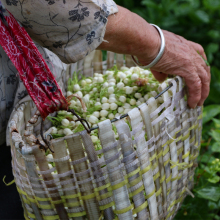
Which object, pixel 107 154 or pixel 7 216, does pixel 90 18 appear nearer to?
pixel 107 154

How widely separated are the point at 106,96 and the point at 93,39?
355 mm

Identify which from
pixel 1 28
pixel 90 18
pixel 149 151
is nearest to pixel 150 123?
pixel 149 151

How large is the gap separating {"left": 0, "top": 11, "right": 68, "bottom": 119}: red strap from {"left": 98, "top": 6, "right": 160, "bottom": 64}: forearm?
0.20m

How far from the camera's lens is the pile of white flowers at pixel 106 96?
2.73 ft

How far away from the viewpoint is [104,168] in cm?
58

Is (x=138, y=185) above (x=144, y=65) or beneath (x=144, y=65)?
beneath

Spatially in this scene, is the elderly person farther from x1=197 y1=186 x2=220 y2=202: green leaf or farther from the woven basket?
x1=197 y1=186 x2=220 y2=202: green leaf

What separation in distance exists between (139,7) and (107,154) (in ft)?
6.18

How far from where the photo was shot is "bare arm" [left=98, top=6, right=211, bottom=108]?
686 millimetres

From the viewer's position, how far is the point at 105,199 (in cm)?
61

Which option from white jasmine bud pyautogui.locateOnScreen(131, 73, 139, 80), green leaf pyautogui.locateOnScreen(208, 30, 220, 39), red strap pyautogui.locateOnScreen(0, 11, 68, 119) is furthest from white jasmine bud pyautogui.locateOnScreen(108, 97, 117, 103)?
green leaf pyautogui.locateOnScreen(208, 30, 220, 39)

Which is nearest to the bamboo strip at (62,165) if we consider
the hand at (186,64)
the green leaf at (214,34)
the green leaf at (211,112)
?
the hand at (186,64)

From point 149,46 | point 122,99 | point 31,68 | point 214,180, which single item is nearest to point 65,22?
point 31,68

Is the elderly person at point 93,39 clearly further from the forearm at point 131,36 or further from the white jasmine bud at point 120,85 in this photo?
the white jasmine bud at point 120,85
